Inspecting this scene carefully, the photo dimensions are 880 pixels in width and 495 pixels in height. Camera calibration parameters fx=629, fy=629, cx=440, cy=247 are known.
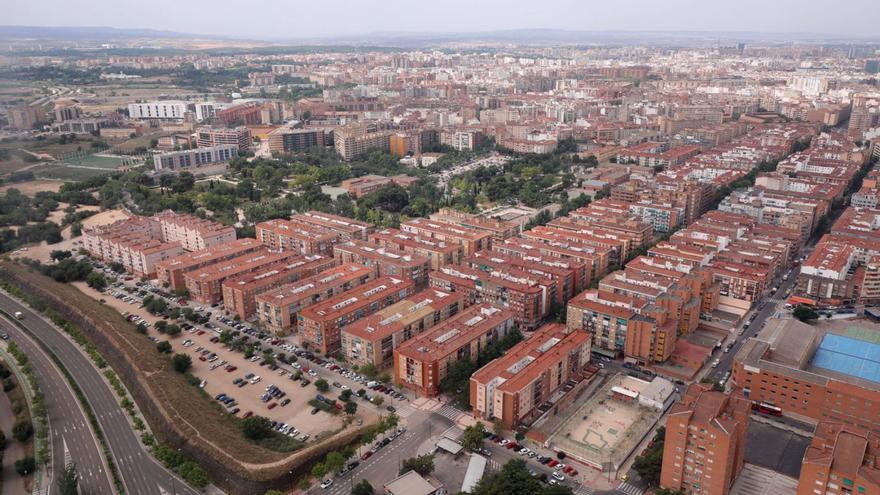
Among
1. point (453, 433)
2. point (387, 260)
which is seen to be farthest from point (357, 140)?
point (453, 433)

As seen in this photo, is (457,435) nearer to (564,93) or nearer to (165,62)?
(564,93)

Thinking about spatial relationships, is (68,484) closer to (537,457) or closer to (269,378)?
(269,378)

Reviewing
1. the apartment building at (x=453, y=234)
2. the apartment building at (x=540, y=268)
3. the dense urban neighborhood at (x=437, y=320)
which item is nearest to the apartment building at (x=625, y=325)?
the dense urban neighborhood at (x=437, y=320)

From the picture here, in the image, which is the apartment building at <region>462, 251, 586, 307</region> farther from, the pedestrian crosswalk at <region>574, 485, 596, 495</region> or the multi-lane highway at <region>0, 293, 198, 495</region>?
the multi-lane highway at <region>0, 293, 198, 495</region>

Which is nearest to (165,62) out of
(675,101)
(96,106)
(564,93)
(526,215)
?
(96,106)

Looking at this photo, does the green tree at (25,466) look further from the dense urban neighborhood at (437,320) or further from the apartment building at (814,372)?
the apartment building at (814,372)
